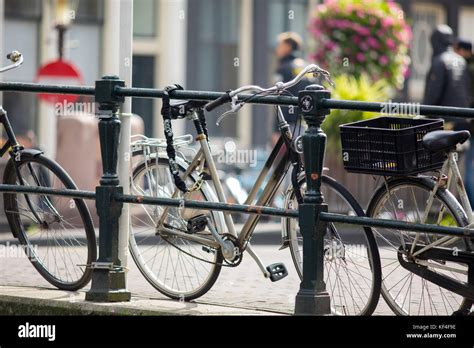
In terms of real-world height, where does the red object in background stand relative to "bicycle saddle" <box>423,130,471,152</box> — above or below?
above

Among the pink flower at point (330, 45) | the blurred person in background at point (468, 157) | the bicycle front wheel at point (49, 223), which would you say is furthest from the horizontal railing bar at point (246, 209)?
the pink flower at point (330, 45)

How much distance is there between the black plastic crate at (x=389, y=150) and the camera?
20.0ft

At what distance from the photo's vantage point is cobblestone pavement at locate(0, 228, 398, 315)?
689 cm

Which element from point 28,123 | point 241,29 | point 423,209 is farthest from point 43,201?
point 241,29

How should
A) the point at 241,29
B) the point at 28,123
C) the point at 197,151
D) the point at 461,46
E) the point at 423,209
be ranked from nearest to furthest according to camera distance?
the point at 423,209
the point at 197,151
the point at 461,46
the point at 28,123
the point at 241,29

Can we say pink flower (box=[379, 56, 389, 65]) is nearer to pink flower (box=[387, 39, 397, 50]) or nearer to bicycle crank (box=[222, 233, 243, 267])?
pink flower (box=[387, 39, 397, 50])

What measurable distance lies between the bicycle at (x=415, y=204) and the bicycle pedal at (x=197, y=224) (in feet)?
2.73

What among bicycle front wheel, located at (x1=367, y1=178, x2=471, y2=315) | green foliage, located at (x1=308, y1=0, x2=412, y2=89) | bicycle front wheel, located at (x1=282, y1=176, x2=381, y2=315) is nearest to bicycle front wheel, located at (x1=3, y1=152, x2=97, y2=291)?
bicycle front wheel, located at (x1=282, y1=176, x2=381, y2=315)

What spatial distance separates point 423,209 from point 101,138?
154cm

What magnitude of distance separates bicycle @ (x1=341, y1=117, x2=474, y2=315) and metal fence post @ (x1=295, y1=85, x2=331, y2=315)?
32cm

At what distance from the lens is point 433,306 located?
21.6 feet
